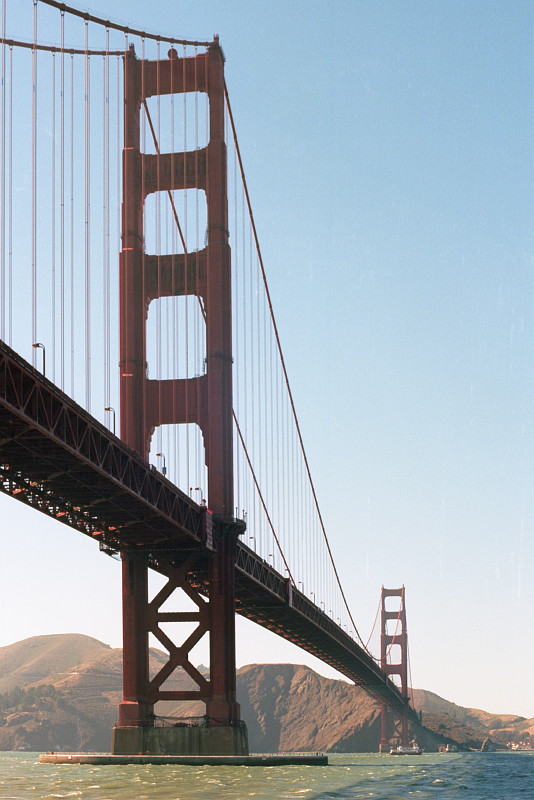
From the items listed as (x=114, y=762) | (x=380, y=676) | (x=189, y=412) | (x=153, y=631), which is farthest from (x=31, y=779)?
(x=380, y=676)

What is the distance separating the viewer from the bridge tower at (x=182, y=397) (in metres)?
53.7

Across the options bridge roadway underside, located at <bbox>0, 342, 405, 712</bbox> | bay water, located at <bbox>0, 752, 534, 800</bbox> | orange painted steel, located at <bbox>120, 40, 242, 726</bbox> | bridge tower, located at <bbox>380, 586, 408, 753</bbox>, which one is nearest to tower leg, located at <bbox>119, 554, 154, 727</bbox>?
orange painted steel, located at <bbox>120, 40, 242, 726</bbox>

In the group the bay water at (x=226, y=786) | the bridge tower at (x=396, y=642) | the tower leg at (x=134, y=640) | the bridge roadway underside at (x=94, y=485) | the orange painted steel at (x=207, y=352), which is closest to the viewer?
the bay water at (x=226, y=786)

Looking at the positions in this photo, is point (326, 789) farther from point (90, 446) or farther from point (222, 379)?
point (222, 379)

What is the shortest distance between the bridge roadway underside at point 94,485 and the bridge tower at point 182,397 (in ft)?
6.34

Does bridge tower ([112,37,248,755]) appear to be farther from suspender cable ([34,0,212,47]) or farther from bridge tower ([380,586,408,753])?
bridge tower ([380,586,408,753])

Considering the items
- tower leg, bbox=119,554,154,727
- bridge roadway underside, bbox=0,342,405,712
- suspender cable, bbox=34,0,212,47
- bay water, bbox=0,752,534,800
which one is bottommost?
bay water, bbox=0,752,534,800

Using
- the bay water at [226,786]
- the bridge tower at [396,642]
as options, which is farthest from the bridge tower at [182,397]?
the bridge tower at [396,642]

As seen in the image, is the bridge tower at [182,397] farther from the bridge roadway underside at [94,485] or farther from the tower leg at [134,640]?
the bridge roadway underside at [94,485]

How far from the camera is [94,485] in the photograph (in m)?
42.5

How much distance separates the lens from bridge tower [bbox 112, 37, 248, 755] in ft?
176

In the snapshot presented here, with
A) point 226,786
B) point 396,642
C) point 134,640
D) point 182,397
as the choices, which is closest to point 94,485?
point 226,786

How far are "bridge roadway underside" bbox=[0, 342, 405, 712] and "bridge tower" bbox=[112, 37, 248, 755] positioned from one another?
1.93m

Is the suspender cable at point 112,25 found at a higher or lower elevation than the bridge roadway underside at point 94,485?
higher
